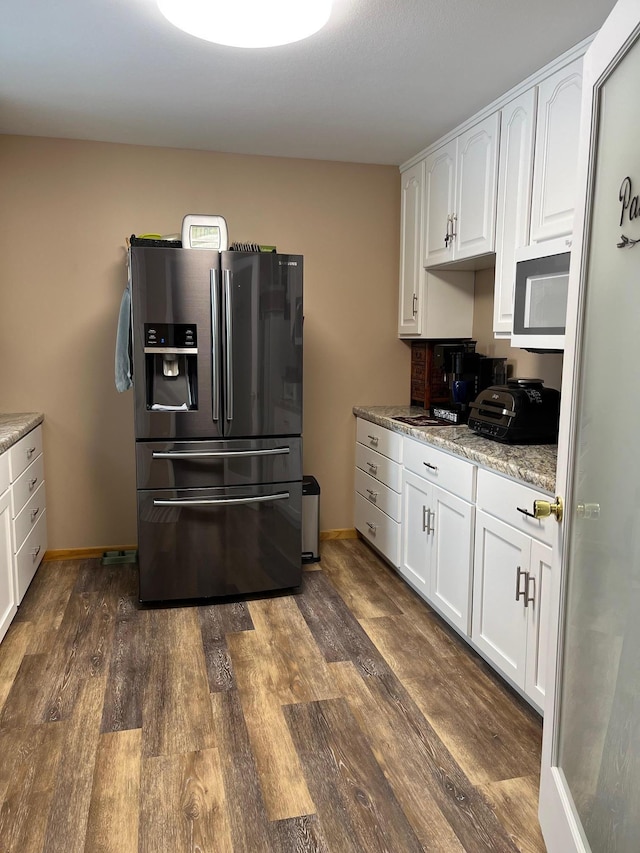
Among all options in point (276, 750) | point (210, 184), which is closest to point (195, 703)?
point (276, 750)

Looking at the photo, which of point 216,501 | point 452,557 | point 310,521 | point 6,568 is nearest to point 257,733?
point 452,557

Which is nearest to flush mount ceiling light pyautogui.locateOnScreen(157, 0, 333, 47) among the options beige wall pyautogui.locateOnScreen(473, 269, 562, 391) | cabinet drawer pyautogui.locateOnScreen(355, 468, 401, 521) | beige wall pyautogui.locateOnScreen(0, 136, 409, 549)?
beige wall pyautogui.locateOnScreen(0, 136, 409, 549)

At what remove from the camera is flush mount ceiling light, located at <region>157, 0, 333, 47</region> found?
6.37 feet

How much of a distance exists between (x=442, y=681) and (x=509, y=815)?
700mm

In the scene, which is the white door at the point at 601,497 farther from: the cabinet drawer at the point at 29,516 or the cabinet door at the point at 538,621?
the cabinet drawer at the point at 29,516

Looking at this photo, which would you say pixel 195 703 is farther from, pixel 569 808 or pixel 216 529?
pixel 569 808

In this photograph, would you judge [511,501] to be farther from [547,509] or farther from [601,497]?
[601,497]

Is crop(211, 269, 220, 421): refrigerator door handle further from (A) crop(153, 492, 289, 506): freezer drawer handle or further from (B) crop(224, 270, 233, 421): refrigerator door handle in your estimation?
(A) crop(153, 492, 289, 506): freezer drawer handle

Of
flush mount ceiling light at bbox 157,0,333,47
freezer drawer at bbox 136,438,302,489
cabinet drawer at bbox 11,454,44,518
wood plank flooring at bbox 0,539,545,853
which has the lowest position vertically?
wood plank flooring at bbox 0,539,545,853

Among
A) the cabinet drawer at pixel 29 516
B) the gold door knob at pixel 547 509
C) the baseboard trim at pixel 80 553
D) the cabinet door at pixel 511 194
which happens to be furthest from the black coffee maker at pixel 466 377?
the cabinet drawer at pixel 29 516

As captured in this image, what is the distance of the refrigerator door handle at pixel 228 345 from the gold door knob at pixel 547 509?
1.87 meters

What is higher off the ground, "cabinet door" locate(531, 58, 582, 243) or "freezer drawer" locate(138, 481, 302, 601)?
"cabinet door" locate(531, 58, 582, 243)

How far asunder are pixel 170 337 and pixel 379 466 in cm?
140

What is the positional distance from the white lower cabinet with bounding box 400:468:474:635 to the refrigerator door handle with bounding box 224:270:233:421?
0.96 metres
